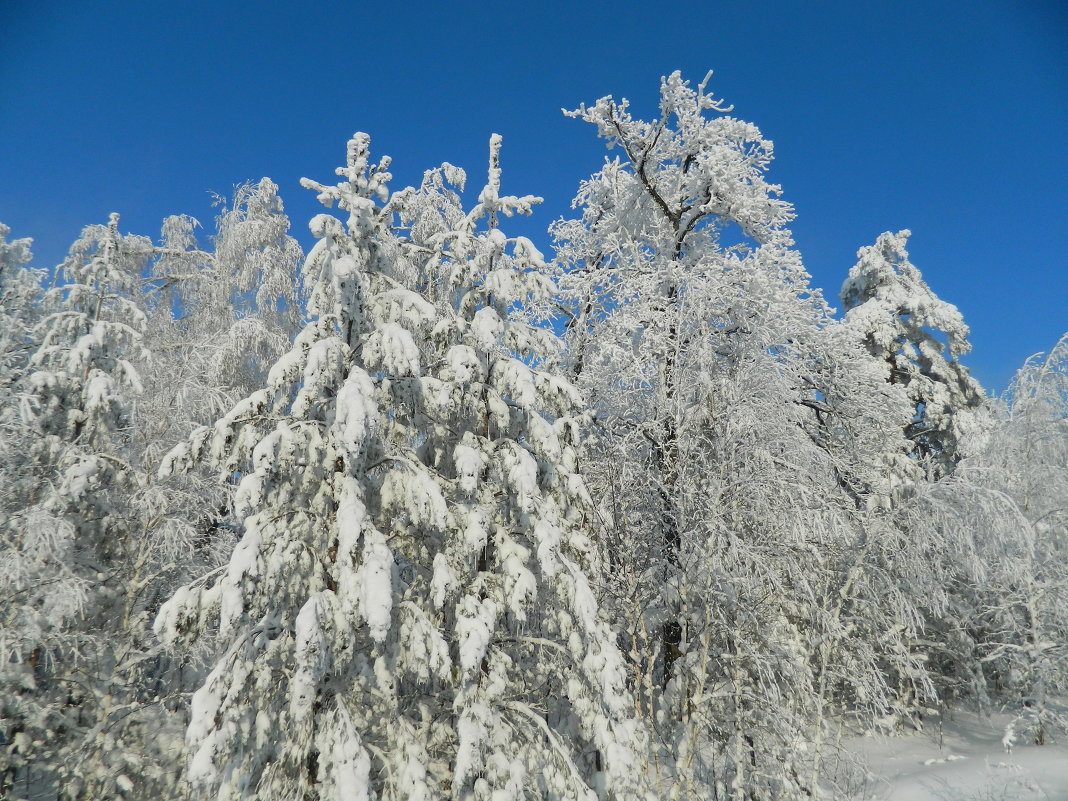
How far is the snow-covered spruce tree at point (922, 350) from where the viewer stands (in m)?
22.1

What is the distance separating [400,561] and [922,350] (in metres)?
23.8

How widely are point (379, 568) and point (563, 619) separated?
283cm

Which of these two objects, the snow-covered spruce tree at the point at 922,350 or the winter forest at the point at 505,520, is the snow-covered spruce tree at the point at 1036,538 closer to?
the winter forest at the point at 505,520

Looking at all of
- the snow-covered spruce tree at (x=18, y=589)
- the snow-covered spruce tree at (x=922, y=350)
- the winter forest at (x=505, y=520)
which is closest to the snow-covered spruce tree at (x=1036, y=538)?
the winter forest at (x=505, y=520)

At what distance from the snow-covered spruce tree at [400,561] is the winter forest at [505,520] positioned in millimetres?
45

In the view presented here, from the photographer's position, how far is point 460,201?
21594 mm

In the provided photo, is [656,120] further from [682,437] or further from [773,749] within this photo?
[773,749]


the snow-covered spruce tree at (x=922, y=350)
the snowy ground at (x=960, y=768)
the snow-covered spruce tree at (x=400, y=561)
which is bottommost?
the snowy ground at (x=960, y=768)

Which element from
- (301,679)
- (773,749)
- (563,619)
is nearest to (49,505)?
(301,679)

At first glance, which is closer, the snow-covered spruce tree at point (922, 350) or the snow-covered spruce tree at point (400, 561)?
the snow-covered spruce tree at point (400, 561)

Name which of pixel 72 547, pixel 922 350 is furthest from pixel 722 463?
pixel 922 350

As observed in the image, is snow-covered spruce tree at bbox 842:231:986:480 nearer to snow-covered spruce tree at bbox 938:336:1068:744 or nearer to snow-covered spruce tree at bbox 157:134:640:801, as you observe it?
snow-covered spruce tree at bbox 938:336:1068:744

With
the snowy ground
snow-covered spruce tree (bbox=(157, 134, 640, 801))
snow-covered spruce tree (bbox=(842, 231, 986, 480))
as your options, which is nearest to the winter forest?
snow-covered spruce tree (bbox=(157, 134, 640, 801))

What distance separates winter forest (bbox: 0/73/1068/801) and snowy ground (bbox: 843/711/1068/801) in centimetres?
107
